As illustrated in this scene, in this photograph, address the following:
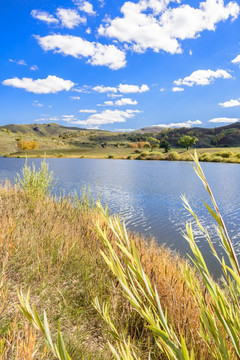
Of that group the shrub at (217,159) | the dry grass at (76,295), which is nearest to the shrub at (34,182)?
the dry grass at (76,295)

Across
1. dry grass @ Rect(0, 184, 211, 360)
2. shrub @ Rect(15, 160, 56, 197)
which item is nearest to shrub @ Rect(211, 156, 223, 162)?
shrub @ Rect(15, 160, 56, 197)

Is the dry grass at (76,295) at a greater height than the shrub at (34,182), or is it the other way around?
the shrub at (34,182)

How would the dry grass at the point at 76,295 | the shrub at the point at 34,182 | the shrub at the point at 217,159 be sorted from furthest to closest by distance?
the shrub at the point at 217,159
the shrub at the point at 34,182
the dry grass at the point at 76,295

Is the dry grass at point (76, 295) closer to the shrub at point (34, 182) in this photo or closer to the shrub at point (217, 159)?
the shrub at point (34, 182)

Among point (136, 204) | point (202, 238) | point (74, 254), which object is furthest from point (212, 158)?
point (74, 254)

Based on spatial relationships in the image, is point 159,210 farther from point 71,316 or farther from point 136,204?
point 71,316

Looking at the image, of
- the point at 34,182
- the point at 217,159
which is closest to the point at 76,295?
the point at 34,182

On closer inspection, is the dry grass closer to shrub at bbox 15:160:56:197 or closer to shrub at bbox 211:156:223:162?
shrub at bbox 15:160:56:197

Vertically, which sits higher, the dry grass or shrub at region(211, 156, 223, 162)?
shrub at region(211, 156, 223, 162)

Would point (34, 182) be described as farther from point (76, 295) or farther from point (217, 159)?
point (217, 159)

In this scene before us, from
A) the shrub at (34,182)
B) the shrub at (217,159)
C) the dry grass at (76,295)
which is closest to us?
the dry grass at (76,295)

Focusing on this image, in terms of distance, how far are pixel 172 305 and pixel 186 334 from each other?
1.00 ft

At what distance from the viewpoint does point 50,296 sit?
2516mm

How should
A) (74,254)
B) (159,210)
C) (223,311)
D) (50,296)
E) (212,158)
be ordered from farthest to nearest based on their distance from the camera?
1. (212,158)
2. (159,210)
3. (74,254)
4. (50,296)
5. (223,311)
